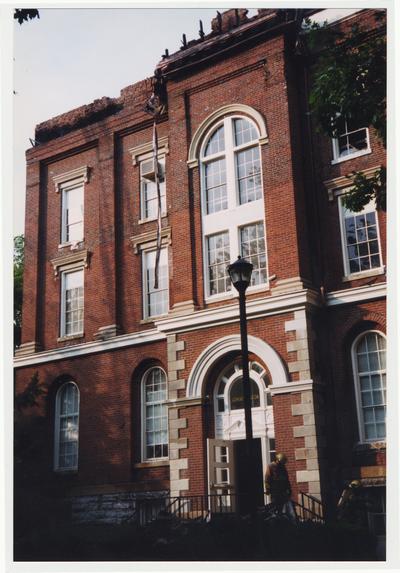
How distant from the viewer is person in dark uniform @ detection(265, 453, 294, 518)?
1505 centimetres

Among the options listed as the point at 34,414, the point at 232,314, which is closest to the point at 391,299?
the point at 232,314

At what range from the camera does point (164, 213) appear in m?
21.6

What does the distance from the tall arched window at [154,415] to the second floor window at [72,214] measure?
225 inches

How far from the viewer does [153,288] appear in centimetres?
2134

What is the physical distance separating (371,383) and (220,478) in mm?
4215

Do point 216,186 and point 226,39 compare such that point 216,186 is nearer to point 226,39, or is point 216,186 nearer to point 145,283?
point 145,283

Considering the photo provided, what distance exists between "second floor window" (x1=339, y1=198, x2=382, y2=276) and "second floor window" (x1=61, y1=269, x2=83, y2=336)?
8833 mm

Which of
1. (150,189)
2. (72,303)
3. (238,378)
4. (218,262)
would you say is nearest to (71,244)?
(72,303)

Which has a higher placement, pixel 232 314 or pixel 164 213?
pixel 164 213

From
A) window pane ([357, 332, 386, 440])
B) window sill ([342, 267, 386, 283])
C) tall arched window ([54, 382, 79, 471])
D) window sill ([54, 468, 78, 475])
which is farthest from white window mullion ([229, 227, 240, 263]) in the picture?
window sill ([54, 468, 78, 475])

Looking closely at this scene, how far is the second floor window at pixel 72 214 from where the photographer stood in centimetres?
2362

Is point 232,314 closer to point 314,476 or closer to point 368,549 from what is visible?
point 314,476

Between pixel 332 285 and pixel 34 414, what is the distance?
10005 mm

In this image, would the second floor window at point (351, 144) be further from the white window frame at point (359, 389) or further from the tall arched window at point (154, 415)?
the tall arched window at point (154, 415)
